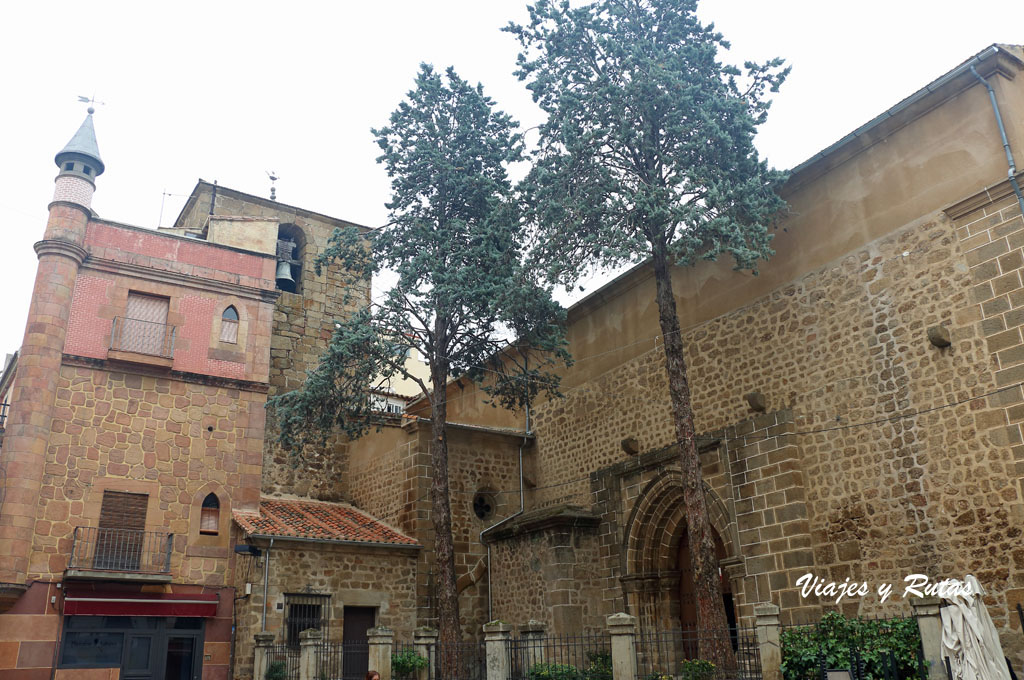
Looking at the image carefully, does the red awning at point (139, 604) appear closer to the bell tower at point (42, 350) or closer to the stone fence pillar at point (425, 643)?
the bell tower at point (42, 350)

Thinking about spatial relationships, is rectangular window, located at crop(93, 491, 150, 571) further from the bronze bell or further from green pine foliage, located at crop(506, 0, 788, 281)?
green pine foliage, located at crop(506, 0, 788, 281)

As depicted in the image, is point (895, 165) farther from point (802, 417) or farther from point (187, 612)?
point (187, 612)

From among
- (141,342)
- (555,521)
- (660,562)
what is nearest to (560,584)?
(555,521)

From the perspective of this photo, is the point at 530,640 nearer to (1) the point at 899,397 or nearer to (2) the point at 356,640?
(2) the point at 356,640

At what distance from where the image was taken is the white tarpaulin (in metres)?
8.57

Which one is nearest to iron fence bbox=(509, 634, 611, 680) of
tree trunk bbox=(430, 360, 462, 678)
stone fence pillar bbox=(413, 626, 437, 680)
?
tree trunk bbox=(430, 360, 462, 678)

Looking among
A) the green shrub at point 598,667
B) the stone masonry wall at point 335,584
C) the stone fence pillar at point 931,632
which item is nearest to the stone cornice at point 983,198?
the stone fence pillar at point 931,632

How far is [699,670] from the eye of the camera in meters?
11.2

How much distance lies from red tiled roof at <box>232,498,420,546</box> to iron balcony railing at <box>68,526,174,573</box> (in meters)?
1.59

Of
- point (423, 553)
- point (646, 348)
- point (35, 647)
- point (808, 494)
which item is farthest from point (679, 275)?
point (35, 647)

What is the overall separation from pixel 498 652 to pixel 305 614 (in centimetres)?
557

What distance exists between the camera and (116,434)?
53.3ft

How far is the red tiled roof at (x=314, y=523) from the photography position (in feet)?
54.9

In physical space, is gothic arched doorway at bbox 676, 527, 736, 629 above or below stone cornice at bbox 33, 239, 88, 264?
below
